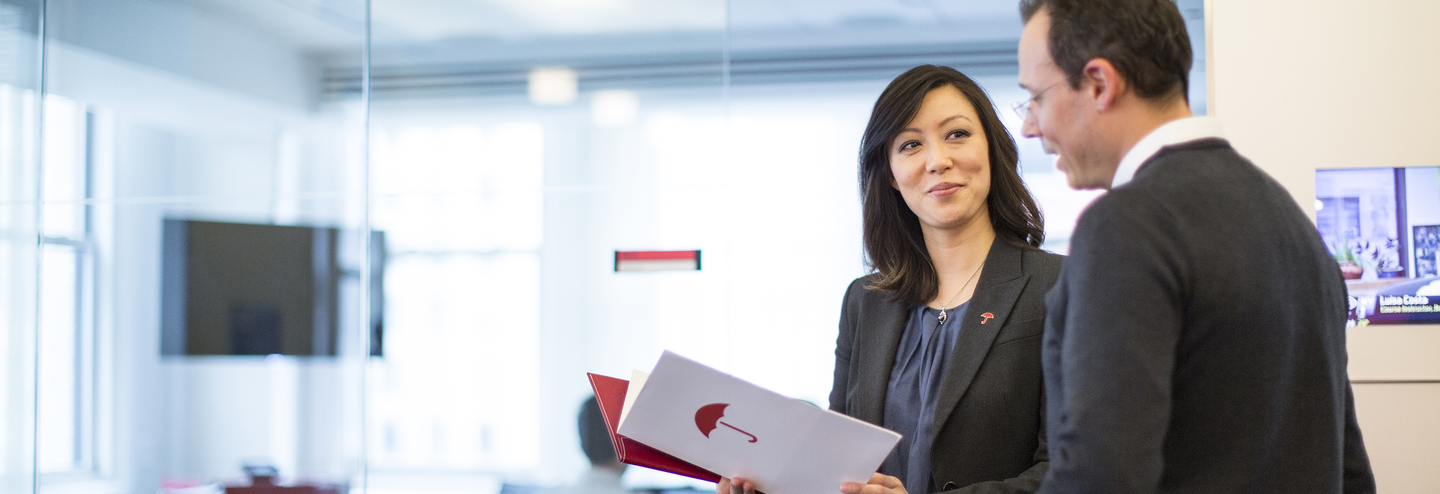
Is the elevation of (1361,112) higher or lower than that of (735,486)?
A: higher

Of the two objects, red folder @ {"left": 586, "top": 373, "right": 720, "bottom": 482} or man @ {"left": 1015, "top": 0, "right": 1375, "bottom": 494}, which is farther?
red folder @ {"left": 586, "top": 373, "right": 720, "bottom": 482}

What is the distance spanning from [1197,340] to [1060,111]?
1.06 ft

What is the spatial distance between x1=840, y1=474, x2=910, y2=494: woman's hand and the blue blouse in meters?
0.11

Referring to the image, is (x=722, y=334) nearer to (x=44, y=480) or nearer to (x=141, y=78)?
(x=141, y=78)

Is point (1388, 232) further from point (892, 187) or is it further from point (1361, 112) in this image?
point (892, 187)

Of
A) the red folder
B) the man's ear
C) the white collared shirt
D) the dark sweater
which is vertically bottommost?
the red folder

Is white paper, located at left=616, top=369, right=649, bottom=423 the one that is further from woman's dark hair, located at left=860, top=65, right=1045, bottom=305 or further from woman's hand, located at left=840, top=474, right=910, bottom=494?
woman's dark hair, located at left=860, top=65, right=1045, bottom=305

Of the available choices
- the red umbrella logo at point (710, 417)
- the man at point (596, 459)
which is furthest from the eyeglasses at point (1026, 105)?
the man at point (596, 459)

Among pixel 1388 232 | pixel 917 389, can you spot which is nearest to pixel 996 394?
pixel 917 389

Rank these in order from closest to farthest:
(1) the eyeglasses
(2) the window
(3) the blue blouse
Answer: (1) the eyeglasses
(3) the blue blouse
(2) the window

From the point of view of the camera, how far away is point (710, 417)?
1517 mm

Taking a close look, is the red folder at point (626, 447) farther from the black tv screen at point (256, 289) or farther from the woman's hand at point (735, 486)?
the black tv screen at point (256, 289)

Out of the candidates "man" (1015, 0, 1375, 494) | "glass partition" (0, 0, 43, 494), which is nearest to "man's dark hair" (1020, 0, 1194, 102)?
"man" (1015, 0, 1375, 494)

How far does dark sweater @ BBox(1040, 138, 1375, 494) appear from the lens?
0.98m
